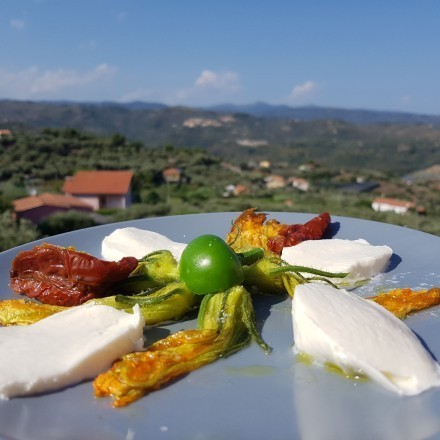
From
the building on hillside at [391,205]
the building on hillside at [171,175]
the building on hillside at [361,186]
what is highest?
the building on hillside at [171,175]

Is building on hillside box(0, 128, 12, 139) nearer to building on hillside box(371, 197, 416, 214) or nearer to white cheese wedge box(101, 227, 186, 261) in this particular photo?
building on hillside box(371, 197, 416, 214)

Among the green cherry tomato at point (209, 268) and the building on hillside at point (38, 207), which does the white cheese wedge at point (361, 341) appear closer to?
the green cherry tomato at point (209, 268)

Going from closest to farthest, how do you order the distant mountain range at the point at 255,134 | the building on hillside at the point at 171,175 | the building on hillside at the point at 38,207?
1. the building on hillside at the point at 38,207
2. the building on hillside at the point at 171,175
3. the distant mountain range at the point at 255,134

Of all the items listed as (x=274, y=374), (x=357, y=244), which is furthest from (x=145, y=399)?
(x=357, y=244)

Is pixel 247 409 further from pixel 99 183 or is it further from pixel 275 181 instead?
pixel 275 181

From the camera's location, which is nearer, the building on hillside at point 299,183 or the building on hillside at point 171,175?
the building on hillside at point 171,175

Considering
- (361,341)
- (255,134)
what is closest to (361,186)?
(255,134)

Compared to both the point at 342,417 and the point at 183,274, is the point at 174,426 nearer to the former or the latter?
the point at 342,417

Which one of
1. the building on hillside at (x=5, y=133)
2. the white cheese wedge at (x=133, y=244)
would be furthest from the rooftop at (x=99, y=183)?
the white cheese wedge at (x=133, y=244)
